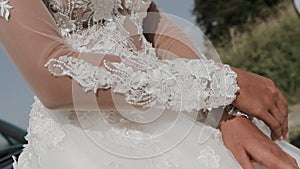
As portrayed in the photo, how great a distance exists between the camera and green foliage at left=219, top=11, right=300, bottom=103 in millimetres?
6410

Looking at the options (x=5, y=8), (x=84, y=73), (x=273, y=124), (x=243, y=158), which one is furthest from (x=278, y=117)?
(x=5, y=8)

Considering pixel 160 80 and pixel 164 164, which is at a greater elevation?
pixel 160 80

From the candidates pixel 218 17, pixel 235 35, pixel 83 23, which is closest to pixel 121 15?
pixel 83 23

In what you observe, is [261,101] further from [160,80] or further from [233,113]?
[160,80]

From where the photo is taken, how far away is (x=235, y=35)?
30.4 ft

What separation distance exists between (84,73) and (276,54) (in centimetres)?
608

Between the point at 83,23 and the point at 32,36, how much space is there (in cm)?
25

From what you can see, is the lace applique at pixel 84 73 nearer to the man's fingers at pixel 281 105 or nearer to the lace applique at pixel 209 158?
the lace applique at pixel 209 158

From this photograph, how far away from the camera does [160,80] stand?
3.50ft

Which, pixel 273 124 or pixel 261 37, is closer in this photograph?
pixel 273 124

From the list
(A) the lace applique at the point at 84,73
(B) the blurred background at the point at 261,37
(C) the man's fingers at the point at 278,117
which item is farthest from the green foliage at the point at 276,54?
(A) the lace applique at the point at 84,73

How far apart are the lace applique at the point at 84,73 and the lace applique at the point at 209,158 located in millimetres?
238

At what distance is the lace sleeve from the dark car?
44.0 inches

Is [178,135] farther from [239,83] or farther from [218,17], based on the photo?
[218,17]
